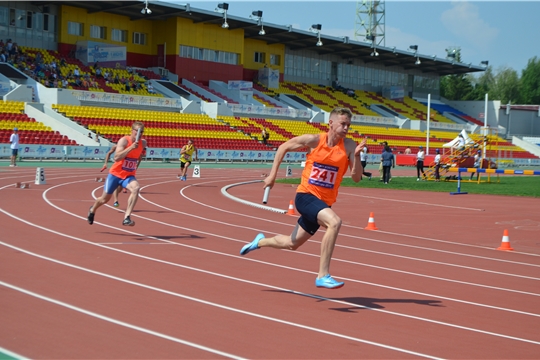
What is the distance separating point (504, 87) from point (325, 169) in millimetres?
129046

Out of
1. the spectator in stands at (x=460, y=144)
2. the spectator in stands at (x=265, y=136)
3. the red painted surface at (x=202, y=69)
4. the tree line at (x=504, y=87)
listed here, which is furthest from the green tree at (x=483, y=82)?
the spectator in stands at (x=460, y=144)

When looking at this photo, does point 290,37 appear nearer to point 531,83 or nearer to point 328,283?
point 328,283

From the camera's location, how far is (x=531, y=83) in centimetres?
13012

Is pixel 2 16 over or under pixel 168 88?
over

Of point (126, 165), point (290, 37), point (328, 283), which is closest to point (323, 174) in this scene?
point (328, 283)

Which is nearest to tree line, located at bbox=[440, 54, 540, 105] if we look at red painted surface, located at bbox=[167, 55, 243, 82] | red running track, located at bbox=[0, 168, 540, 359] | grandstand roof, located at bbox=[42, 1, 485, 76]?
grandstand roof, located at bbox=[42, 1, 485, 76]

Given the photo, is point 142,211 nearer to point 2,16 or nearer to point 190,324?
point 190,324

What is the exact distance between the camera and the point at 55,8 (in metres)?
55.2

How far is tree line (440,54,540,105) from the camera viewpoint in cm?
12281

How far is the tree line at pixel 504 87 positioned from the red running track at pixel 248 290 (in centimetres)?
11092

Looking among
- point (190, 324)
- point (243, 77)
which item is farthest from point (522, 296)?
point (243, 77)

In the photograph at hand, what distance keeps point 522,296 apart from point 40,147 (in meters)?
32.8

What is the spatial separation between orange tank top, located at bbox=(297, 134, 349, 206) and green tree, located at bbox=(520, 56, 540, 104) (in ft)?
421

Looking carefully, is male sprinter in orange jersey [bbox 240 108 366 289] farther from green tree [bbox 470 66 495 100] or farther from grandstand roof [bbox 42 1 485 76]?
green tree [bbox 470 66 495 100]
